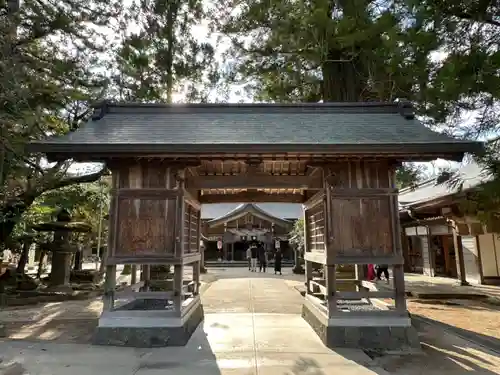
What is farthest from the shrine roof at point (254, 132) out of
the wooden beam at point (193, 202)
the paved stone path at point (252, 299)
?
the paved stone path at point (252, 299)

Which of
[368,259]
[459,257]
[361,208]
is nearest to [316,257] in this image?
[368,259]

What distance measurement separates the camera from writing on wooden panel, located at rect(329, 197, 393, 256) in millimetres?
5605

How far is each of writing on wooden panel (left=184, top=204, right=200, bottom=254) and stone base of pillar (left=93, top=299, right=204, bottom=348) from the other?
1387 millimetres

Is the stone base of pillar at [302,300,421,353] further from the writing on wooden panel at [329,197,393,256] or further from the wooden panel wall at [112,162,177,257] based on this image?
the wooden panel wall at [112,162,177,257]

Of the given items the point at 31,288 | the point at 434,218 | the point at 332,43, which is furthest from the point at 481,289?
the point at 31,288

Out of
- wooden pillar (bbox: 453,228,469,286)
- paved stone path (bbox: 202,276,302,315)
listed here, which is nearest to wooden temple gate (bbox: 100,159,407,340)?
paved stone path (bbox: 202,276,302,315)

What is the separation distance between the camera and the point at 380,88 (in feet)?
27.4

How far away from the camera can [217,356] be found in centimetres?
492

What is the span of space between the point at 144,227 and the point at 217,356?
224 cm

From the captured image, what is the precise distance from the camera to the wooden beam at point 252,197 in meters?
8.05

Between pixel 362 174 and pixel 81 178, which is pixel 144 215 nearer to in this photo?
pixel 362 174

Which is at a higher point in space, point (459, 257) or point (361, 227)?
point (361, 227)

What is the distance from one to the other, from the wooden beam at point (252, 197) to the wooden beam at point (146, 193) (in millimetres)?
2530

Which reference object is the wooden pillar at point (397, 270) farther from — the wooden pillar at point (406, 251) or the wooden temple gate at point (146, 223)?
the wooden pillar at point (406, 251)
